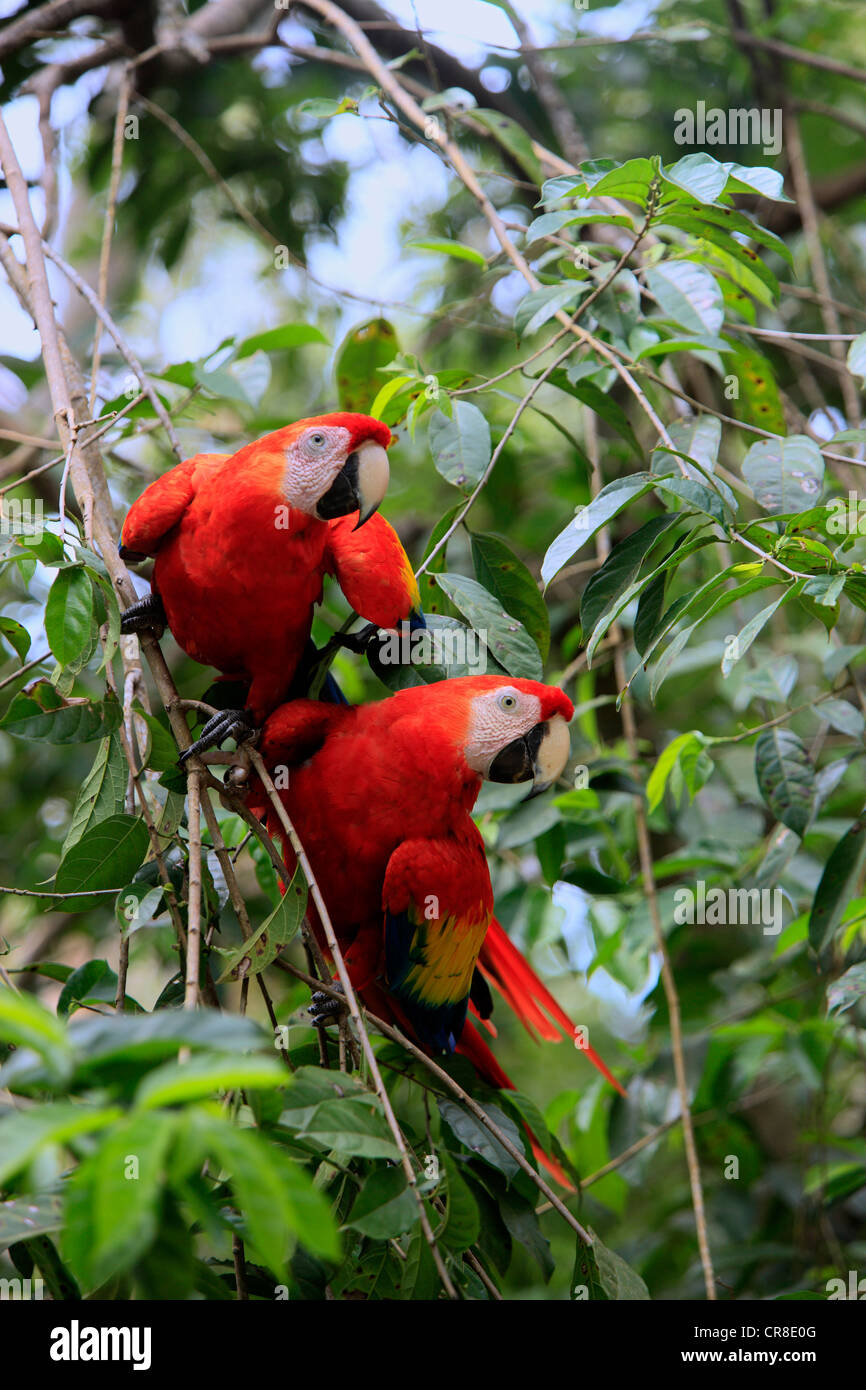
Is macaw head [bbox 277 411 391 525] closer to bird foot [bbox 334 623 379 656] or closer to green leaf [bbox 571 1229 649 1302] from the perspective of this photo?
bird foot [bbox 334 623 379 656]

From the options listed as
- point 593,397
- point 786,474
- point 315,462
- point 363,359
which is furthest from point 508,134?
point 786,474

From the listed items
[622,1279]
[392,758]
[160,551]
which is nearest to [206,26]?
[160,551]

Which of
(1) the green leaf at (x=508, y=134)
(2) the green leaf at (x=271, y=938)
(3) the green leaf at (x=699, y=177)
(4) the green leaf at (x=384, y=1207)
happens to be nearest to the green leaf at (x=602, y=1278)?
(4) the green leaf at (x=384, y=1207)

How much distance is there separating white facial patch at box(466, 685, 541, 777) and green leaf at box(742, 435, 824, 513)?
0.35 metres

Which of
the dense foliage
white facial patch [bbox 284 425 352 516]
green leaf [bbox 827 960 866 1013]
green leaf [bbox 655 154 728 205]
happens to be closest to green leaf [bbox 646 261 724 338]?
the dense foliage

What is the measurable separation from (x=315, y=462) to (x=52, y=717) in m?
0.42

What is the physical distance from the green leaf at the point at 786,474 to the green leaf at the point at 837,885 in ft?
1.55

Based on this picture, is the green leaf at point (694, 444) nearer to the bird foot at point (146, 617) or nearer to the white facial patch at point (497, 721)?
the white facial patch at point (497, 721)

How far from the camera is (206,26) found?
219 cm

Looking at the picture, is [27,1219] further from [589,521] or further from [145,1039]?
[589,521]

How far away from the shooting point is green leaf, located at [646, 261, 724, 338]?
3.95 feet

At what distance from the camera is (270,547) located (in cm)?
122
